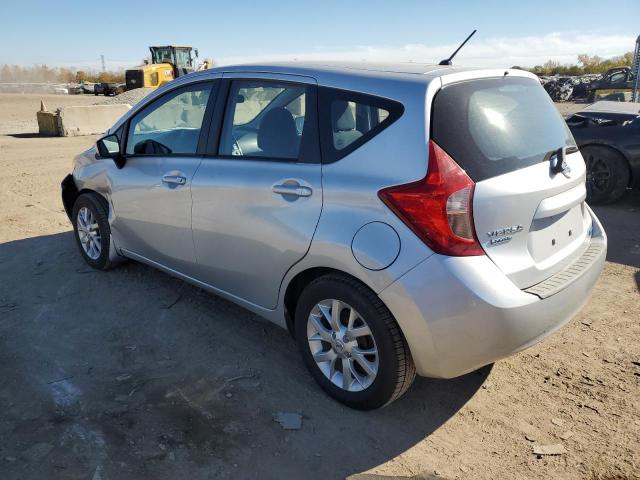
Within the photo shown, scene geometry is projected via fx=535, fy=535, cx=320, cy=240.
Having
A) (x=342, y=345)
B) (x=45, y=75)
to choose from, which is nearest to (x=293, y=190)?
(x=342, y=345)

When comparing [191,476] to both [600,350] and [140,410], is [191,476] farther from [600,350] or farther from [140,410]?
[600,350]

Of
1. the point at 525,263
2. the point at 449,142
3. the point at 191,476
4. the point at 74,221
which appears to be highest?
the point at 449,142

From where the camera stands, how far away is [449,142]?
255 cm

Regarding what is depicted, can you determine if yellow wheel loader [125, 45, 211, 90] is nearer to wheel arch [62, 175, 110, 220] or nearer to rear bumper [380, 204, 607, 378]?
wheel arch [62, 175, 110, 220]

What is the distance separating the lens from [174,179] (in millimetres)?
3771

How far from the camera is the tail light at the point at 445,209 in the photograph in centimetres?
246

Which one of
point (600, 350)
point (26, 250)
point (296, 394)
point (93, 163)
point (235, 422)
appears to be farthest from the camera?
point (26, 250)

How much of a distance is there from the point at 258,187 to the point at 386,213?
3.03 feet

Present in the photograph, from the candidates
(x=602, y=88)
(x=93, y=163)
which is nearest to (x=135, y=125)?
(x=93, y=163)

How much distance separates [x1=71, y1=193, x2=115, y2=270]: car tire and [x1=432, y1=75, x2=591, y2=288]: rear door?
10.7 feet

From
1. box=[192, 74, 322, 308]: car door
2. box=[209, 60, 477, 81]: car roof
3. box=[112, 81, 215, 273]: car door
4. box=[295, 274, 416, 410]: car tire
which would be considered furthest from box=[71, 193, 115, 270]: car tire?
box=[295, 274, 416, 410]: car tire

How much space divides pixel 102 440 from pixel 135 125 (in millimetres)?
2502

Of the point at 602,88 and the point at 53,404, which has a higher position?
the point at 602,88

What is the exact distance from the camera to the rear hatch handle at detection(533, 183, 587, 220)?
9.02ft
